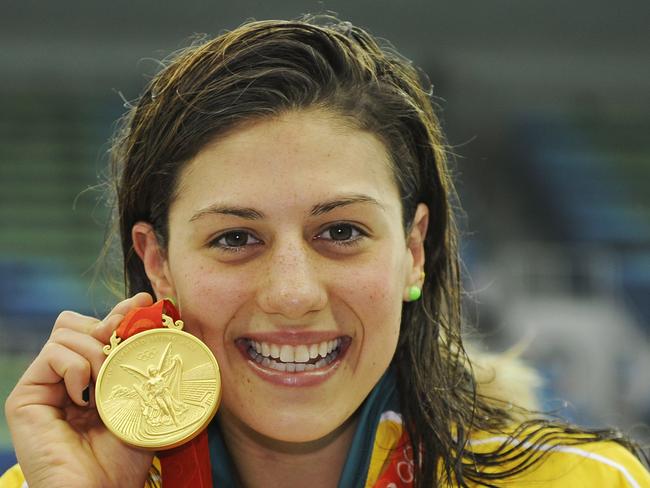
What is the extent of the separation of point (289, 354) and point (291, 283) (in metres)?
0.16

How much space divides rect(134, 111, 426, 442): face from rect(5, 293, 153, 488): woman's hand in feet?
0.66

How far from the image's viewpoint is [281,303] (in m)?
1.79

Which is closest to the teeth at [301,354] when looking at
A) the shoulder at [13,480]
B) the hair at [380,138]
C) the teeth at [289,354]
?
the teeth at [289,354]

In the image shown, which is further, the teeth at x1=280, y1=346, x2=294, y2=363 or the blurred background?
the blurred background

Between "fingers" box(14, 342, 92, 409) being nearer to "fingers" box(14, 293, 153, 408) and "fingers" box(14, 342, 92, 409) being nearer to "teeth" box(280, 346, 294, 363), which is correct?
"fingers" box(14, 293, 153, 408)

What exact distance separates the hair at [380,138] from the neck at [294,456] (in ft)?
0.55

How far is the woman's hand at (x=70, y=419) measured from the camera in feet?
6.27

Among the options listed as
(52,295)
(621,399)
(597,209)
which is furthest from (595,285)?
(52,295)

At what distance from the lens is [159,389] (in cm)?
182

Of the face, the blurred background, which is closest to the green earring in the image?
the face

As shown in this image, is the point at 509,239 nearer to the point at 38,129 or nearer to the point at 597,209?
the point at 597,209

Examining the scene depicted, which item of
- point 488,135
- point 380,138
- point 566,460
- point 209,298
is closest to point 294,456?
point 209,298

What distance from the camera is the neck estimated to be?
2.16 meters

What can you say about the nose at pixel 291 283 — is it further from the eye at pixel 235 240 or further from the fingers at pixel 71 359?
the fingers at pixel 71 359
